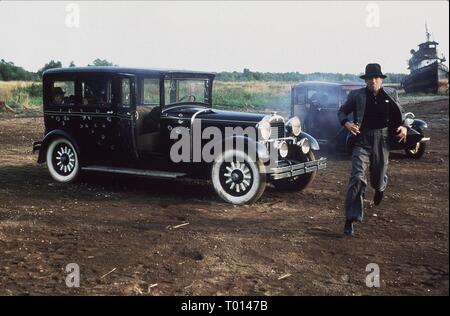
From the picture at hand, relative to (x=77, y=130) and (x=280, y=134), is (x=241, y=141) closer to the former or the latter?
(x=280, y=134)

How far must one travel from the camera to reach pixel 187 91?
8.20 meters

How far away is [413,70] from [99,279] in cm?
4088

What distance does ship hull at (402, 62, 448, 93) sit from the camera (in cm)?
3597

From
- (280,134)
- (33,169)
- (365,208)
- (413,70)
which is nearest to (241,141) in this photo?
(280,134)

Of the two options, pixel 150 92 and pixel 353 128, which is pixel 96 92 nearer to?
pixel 150 92

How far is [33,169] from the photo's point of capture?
10047 millimetres

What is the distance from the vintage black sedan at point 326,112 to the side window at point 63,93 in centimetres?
540

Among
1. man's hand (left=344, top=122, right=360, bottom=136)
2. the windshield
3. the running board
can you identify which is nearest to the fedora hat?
man's hand (left=344, top=122, right=360, bottom=136)

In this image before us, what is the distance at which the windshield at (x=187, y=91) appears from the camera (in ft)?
25.8

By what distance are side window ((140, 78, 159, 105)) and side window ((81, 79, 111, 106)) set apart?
0.62 metres

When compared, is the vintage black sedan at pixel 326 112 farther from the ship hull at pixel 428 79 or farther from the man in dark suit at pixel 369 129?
the ship hull at pixel 428 79

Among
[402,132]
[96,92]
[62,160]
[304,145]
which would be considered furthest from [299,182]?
[62,160]

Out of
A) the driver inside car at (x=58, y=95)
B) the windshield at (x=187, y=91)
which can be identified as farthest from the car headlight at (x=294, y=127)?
the driver inside car at (x=58, y=95)

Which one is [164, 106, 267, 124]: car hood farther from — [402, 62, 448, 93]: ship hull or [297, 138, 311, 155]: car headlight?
[402, 62, 448, 93]: ship hull
